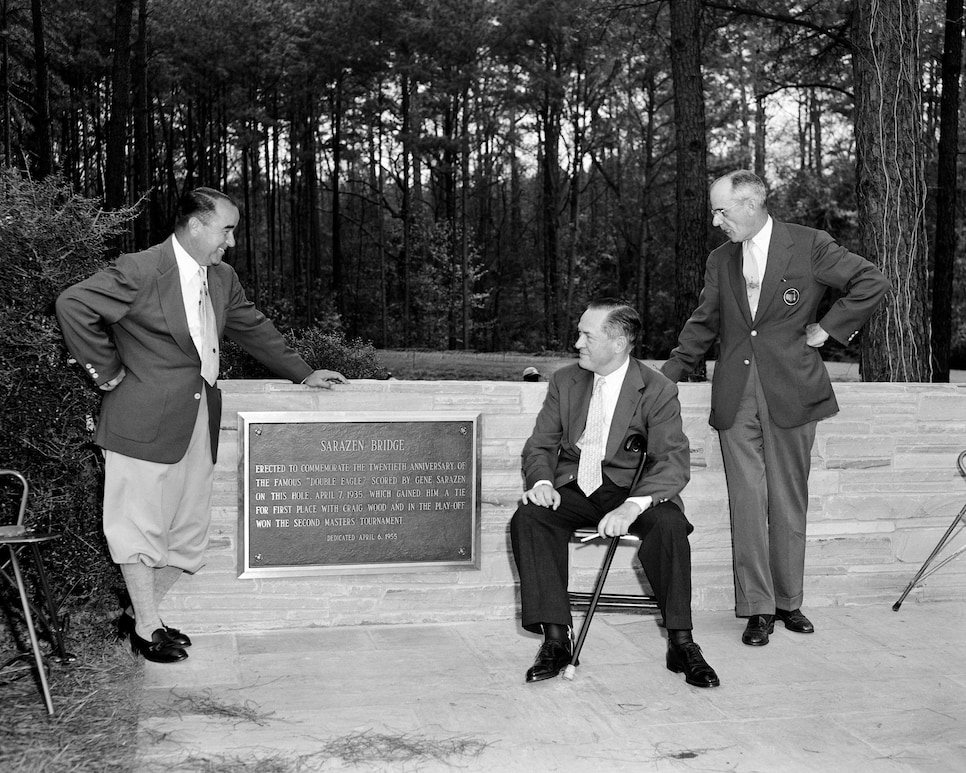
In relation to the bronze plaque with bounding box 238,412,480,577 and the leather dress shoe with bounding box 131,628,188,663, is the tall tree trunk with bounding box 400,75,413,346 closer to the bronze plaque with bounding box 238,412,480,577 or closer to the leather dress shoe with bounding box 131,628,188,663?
the bronze plaque with bounding box 238,412,480,577

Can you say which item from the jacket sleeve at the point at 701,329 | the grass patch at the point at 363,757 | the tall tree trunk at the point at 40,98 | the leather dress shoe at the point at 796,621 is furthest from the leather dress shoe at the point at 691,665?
the tall tree trunk at the point at 40,98

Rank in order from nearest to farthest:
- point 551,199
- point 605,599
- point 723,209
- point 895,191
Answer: point 605,599 → point 723,209 → point 895,191 → point 551,199

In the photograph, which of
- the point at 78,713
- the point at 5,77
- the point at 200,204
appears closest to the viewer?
the point at 78,713

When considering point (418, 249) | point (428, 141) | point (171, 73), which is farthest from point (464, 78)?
point (171, 73)

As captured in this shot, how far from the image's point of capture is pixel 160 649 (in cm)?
401

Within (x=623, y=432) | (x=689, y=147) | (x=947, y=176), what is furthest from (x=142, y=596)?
(x=947, y=176)

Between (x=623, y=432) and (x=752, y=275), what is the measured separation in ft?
3.28

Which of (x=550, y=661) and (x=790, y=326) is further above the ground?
(x=790, y=326)

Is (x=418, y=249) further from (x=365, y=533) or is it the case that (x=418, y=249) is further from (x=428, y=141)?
(x=365, y=533)

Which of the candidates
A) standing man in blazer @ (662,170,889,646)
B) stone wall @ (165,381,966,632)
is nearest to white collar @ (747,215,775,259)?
standing man in blazer @ (662,170,889,646)

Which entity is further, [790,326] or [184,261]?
[790,326]

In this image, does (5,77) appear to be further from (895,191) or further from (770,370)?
(770,370)

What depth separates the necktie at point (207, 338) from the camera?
4066 mm

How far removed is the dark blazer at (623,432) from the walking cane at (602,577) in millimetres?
19
